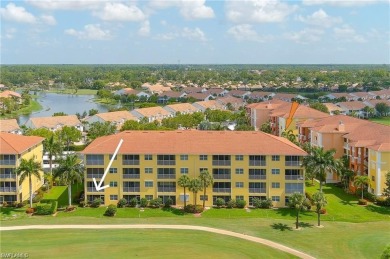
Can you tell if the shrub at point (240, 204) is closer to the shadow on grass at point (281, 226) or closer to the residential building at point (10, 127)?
the shadow on grass at point (281, 226)

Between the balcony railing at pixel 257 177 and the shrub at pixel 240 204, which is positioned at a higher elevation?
the balcony railing at pixel 257 177

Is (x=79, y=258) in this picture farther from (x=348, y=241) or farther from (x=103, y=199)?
(x=348, y=241)

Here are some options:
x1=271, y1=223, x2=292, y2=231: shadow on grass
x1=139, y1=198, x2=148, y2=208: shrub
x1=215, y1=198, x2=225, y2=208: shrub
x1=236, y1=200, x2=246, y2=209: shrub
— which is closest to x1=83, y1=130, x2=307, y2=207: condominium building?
x1=215, y1=198, x2=225, y2=208: shrub

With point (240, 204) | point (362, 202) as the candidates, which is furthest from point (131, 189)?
point (362, 202)

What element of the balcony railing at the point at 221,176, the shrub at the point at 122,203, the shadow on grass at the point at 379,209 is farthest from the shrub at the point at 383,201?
the shrub at the point at 122,203

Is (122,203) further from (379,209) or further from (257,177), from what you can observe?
(379,209)

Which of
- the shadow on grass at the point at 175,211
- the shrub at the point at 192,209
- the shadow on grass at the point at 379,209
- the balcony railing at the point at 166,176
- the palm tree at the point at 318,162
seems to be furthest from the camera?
the balcony railing at the point at 166,176

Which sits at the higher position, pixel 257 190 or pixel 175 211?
pixel 257 190
